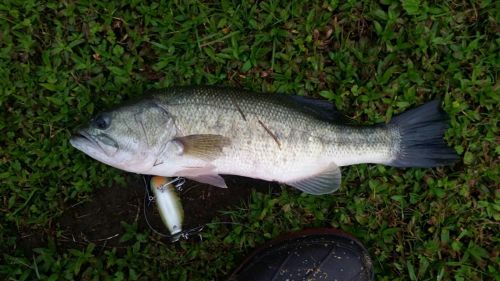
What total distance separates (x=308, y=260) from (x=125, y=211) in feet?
4.80

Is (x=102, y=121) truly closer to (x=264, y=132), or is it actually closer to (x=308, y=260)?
(x=264, y=132)

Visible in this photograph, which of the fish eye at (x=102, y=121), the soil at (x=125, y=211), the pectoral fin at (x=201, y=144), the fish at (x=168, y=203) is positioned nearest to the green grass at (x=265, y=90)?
the soil at (x=125, y=211)

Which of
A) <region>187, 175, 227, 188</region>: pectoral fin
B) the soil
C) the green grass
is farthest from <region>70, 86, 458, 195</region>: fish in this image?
the soil

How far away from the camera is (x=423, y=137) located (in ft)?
10.9

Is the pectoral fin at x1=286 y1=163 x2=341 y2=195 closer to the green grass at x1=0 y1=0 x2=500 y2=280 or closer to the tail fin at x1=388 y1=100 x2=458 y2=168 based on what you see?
the green grass at x1=0 y1=0 x2=500 y2=280

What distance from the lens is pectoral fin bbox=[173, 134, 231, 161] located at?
2996 mm

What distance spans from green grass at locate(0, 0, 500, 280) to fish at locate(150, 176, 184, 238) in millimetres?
182

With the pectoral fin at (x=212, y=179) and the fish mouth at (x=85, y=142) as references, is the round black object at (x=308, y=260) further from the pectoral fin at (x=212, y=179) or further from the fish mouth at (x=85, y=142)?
the fish mouth at (x=85, y=142)

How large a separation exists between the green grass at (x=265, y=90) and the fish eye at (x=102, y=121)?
443 millimetres

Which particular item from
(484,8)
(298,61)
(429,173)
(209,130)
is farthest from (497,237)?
(209,130)

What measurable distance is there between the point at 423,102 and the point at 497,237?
116 cm

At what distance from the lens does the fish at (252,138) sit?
9.80 ft

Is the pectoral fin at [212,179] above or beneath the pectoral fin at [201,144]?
beneath

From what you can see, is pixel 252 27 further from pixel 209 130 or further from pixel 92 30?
pixel 92 30
